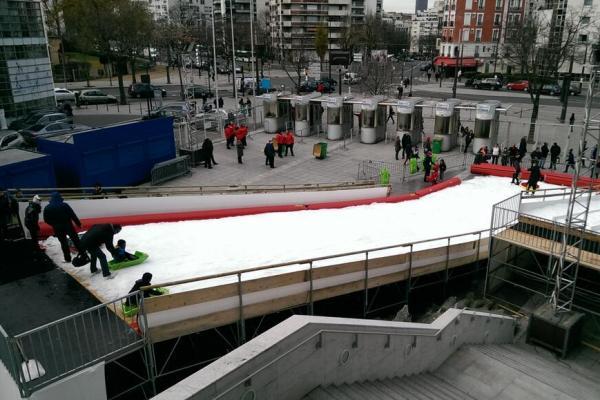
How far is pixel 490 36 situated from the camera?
7062 cm

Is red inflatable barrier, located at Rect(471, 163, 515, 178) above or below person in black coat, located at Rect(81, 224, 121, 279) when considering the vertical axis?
below

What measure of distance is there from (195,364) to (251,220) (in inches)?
229

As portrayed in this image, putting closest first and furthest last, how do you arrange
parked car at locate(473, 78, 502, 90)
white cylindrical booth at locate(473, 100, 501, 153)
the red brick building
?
white cylindrical booth at locate(473, 100, 501, 153), parked car at locate(473, 78, 502, 90), the red brick building

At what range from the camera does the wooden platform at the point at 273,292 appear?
25.9ft

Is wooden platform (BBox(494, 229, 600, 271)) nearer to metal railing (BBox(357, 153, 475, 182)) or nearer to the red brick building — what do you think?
metal railing (BBox(357, 153, 475, 182))

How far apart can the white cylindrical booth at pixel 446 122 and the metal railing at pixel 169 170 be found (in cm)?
1342

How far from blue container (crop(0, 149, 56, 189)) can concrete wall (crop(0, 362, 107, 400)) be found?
9.37m

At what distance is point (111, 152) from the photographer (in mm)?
18516

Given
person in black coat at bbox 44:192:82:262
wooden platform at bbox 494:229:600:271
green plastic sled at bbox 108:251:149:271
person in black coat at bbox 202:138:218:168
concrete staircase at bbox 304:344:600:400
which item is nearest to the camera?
concrete staircase at bbox 304:344:600:400

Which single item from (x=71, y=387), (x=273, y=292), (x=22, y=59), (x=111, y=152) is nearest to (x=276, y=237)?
(x=273, y=292)

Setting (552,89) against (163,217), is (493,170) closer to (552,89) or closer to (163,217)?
(163,217)

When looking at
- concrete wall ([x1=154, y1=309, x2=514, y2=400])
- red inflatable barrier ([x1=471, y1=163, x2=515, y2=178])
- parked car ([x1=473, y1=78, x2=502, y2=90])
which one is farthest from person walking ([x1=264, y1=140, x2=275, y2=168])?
parked car ([x1=473, y1=78, x2=502, y2=90])

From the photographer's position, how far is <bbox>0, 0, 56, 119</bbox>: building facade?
95.8 ft

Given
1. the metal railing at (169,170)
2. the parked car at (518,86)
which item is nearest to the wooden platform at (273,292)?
the metal railing at (169,170)
